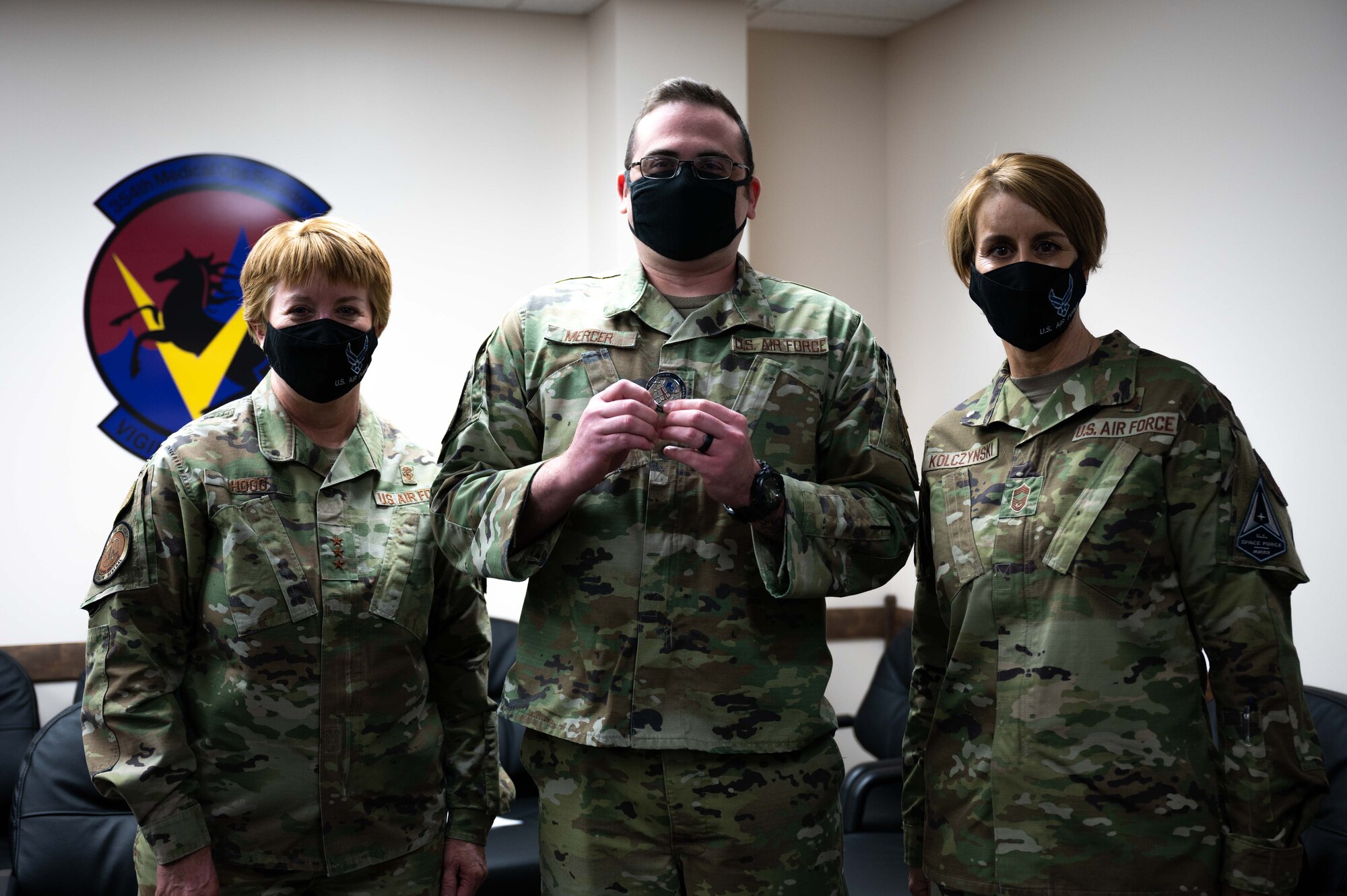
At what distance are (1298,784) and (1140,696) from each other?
0.77 feet

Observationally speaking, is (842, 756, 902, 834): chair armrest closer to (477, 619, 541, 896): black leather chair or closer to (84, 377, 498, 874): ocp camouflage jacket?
(477, 619, 541, 896): black leather chair

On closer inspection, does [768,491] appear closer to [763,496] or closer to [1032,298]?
[763,496]

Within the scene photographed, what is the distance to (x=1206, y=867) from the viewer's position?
5.35 ft

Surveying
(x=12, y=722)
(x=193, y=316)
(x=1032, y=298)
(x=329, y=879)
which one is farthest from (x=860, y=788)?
(x=193, y=316)

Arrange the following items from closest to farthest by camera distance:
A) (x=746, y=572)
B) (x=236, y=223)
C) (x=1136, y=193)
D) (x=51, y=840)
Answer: (x=746, y=572) → (x=51, y=840) → (x=1136, y=193) → (x=236, y=223)

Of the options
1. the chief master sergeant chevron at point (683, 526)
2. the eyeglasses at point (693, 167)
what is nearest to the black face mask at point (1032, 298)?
the chief master sergeant chevron at point (683, 526)

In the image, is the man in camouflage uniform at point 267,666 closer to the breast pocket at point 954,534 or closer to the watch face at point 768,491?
the watch face at point 768,491

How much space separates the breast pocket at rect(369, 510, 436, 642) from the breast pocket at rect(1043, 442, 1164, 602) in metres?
1.01

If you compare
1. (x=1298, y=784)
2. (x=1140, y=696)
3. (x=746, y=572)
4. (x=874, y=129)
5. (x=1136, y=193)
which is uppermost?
(x=874, y=129)

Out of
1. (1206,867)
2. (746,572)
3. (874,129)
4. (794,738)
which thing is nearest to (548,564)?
(746,572)

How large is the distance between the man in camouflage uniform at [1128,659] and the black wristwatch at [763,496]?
0.37 meters

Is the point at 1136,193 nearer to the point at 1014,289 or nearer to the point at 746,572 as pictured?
the point at 1014,289

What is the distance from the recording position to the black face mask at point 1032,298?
176 cm

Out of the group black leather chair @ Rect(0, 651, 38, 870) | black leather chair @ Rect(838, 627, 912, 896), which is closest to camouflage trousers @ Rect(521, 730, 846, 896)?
black leather chair @ Rect(838, 627, 912, 896)
